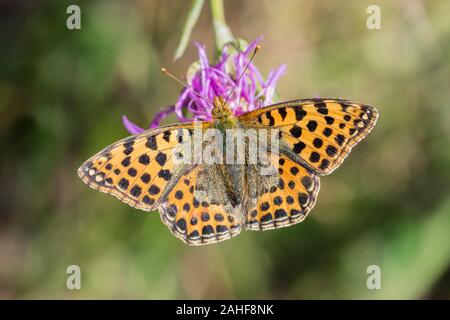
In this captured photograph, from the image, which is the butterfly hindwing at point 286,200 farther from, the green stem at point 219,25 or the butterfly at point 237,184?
the green stem at point 219,25

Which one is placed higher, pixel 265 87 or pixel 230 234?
pixel 265 87

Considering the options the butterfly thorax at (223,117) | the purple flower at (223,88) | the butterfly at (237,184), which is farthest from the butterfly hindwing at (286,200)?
the purple flower at (223,88)

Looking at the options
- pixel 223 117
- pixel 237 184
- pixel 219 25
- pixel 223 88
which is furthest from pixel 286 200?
pixel 219 25

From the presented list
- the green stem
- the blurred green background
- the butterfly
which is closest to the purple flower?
the green stem
